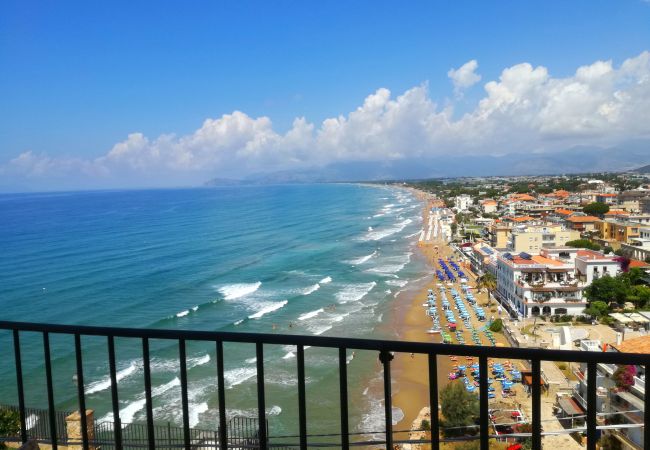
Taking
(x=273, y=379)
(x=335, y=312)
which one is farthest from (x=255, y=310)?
(x=273, y=379)

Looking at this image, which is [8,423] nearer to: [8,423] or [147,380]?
[8,423]

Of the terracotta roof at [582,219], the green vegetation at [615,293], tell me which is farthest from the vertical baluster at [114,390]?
the terracotta roof at [582,219]

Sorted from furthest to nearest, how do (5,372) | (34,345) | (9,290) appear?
(9,290), (34,345), (5,372)

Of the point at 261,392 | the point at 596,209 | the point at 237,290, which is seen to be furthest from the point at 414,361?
the point at 596,209

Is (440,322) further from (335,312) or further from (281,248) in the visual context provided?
(281,248)

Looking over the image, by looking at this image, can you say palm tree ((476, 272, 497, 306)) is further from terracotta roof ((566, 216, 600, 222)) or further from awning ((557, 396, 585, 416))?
terracotta roof ((566, 216, 600, 222))
